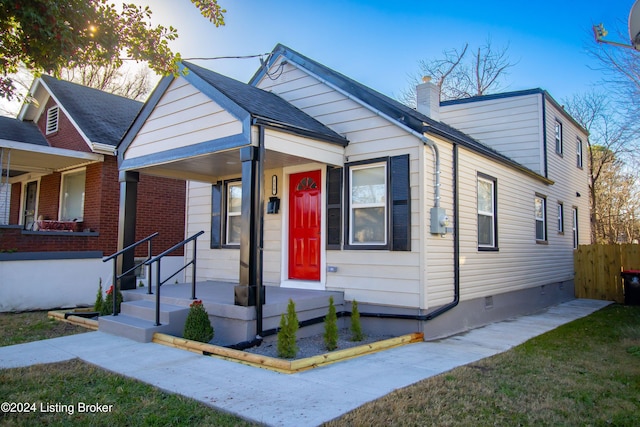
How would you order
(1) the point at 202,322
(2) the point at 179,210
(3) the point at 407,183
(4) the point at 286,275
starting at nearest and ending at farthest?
(1) the point at 202,322 < (3) the point at 407,183 < (4) the point at 286,275 < (2) the point at 179,210

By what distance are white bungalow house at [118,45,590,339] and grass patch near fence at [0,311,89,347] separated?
Answer: 297cm

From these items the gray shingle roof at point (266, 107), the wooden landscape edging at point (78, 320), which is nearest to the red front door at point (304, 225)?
the gray shingle roof at point (266, 107)

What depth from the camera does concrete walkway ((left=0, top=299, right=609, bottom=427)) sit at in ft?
12.8

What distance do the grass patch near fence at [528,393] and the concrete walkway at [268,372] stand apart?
0.84ft

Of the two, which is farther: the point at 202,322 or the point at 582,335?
the point at 582,335

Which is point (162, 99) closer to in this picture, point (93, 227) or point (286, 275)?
point (286, 275)

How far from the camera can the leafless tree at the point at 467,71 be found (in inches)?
968

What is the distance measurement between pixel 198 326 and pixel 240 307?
63 cm

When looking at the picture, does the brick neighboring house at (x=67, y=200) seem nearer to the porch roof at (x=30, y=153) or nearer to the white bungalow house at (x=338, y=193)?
the porch roof at (x=30, y=153)

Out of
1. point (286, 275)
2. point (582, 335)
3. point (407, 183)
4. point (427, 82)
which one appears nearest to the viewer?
point (407, 183)

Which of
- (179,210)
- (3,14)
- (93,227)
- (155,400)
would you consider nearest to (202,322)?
(155,400)

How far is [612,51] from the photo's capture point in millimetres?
12016

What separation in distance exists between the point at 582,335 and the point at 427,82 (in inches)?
244

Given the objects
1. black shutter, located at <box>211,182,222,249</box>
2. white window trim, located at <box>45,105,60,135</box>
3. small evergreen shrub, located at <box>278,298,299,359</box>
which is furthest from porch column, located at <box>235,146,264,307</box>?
white window trim, located at <box>45,105,60,135</box>
